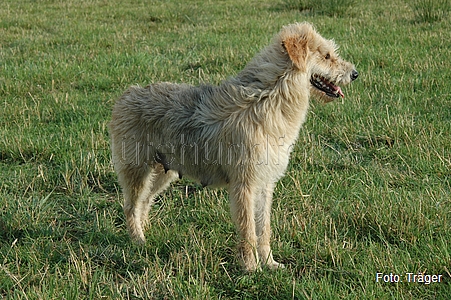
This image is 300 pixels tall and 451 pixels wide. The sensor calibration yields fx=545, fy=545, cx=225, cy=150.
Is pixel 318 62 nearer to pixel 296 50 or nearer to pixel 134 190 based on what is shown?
pixel 296 50

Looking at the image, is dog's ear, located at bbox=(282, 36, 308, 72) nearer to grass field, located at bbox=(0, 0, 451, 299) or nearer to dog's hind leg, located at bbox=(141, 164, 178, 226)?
grass field, located at bbox=(0, 0, 451, 299)

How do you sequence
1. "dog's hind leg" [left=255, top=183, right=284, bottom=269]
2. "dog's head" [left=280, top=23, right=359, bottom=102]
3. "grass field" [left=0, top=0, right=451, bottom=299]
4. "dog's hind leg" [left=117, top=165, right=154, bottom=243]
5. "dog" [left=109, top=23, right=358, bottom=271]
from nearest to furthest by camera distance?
"grass field" [left=0, top=0, right=451, bottom=299], "dog" [left=109, top=23, right=358, bottom=271], "dog's head" [left=280, top=23, right=359, bottom=102], "dog's hind leg" [left=255, top=183, right=284, bottom=269], "dog's hind leg" [left=117, top=165, right=154, bottom=243]

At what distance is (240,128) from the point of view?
394 centimetres

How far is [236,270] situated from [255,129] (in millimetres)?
1053

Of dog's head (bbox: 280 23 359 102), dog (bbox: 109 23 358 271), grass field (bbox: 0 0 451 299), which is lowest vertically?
grass field (bbox: 0 0 451 299)

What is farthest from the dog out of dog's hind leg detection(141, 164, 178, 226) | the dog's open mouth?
dog's hind leg detection(141, 164, 178, 226)

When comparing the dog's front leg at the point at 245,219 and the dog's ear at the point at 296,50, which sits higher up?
the dog's ear at the point at 296,50

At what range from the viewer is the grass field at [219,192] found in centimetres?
376

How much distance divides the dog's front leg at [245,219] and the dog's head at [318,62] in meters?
0.97

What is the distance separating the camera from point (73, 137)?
6406mm

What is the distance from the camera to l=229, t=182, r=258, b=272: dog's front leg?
3.99m

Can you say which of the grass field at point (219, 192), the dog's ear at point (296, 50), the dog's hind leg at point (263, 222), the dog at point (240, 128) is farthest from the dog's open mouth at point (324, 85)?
→ the grass field at point (219, 192)

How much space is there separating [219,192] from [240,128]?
58.1 inches

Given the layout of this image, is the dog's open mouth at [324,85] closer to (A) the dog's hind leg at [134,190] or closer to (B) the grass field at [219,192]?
(B) the grass field at [219,192]
